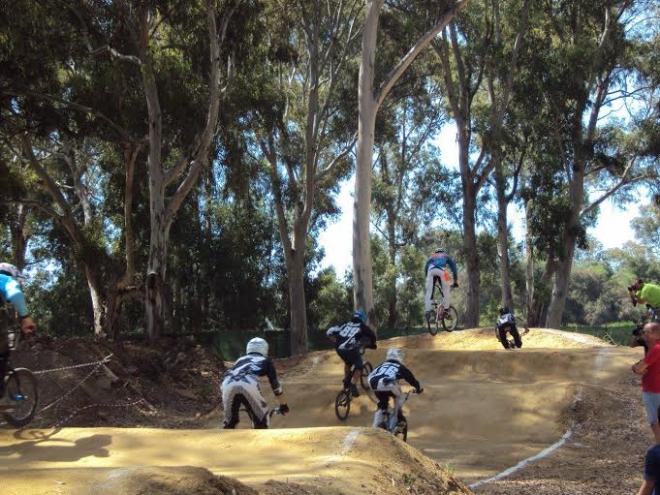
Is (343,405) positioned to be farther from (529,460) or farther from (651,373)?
(651,373)

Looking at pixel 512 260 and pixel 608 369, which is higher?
pixel 512 260

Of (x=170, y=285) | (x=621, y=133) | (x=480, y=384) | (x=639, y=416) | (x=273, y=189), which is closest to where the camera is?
(x=639, y=416)

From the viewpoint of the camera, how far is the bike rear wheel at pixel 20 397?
8453 millimetres

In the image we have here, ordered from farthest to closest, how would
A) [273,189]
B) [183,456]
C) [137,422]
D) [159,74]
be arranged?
[273,189] < [159,74] < [137,422] < [183,456]

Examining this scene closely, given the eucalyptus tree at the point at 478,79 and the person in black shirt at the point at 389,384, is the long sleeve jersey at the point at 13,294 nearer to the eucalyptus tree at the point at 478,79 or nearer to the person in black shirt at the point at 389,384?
the person in black shirt at the point at 389,384

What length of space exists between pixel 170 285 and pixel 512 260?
71.7 ft

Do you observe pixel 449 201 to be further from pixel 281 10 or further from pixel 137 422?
pixel 137 422

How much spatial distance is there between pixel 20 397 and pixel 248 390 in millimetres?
2674

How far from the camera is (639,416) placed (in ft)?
39.6

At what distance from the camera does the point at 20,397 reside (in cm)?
849

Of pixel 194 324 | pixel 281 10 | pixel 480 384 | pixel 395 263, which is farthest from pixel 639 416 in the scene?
pixel 395 263

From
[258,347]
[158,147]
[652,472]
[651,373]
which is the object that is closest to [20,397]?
[258,347]

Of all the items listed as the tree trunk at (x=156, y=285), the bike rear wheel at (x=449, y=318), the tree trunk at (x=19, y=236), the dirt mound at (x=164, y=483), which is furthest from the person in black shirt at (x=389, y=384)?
the tree trunk at (x=19, y=236)

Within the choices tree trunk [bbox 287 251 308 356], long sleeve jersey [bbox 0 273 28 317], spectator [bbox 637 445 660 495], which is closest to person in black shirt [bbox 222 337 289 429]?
long sleeve jersey [bbox 0 273 28 317]
